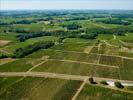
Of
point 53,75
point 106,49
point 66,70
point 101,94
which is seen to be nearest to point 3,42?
point 106,49

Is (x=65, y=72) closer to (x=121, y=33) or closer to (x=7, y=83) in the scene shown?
(x=7, y=83)

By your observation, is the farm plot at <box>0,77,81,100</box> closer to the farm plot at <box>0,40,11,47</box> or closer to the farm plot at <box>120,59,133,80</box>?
the farm plot at <box>120,59,133,80</box>

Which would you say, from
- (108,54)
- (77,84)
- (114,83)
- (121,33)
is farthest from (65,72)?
(121,33)

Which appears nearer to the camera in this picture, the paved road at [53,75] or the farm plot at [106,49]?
the paved road at [53,75]

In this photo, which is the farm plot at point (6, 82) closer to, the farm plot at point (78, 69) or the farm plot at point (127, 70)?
the farm plot at point (78, 69)

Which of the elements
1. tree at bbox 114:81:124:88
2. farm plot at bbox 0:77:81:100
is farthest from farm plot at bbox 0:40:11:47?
tree at bbox 114:81:124:88

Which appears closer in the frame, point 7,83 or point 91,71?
point 7,83

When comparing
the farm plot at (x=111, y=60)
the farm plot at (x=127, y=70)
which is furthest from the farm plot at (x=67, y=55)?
the farm plot at (x=127, y=70)
